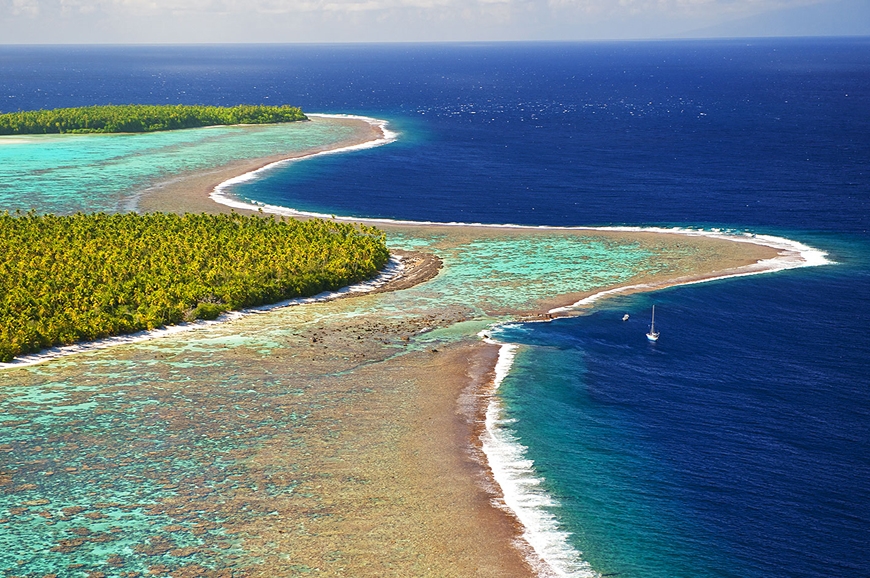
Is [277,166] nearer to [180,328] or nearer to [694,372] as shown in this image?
[180,328]

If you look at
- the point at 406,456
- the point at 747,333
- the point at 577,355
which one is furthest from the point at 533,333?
the point at 406,456

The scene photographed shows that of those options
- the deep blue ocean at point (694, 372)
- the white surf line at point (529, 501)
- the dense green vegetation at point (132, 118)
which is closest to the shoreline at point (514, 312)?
the white surf line at point (529, 501)

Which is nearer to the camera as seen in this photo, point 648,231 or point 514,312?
point 514,312

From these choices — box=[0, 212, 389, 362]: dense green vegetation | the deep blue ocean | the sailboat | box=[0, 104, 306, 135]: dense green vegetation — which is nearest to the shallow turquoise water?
box=[0, 104, 306, 135]: dense green vegetation

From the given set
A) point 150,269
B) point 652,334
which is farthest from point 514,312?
point 150,269

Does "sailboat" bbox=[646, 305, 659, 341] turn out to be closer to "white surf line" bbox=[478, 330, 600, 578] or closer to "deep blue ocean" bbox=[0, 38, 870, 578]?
"deep blue ocean" bbox=[0, 38, 870, 578]

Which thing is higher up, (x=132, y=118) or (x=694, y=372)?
(x=132, y=118)

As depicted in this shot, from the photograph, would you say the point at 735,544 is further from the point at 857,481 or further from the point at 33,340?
the point at 33,340

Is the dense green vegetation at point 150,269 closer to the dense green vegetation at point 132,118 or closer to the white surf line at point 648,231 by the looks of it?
the white surf line at point 648,231
